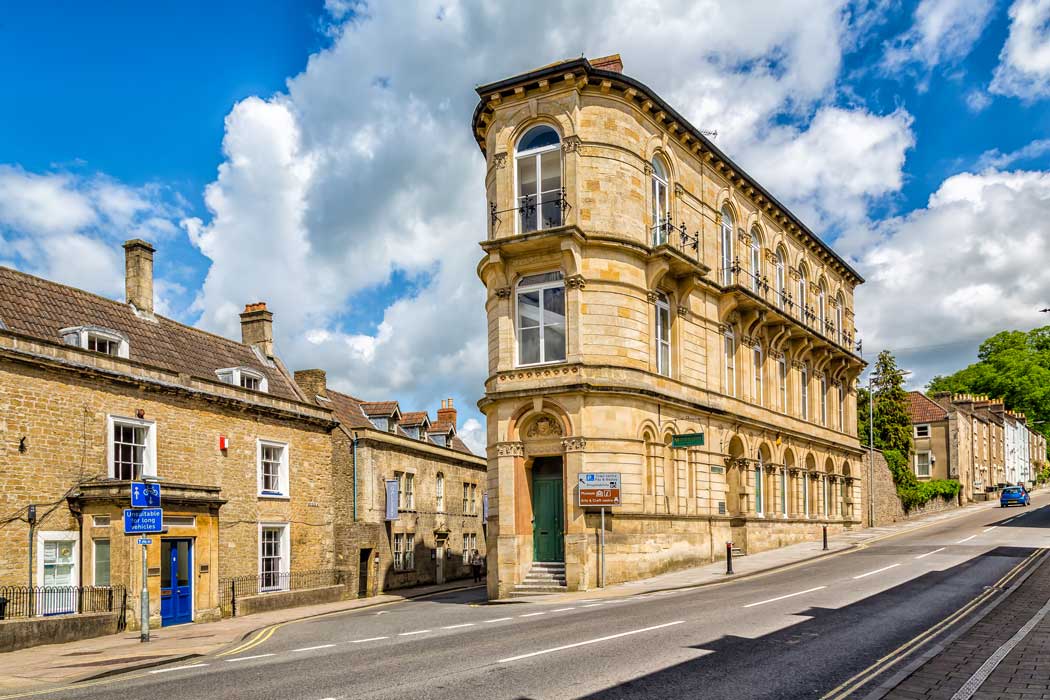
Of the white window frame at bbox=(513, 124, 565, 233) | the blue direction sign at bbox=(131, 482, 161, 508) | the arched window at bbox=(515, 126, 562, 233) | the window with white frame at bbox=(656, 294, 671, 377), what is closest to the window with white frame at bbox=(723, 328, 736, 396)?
the window with white frame at bbox=(656, 294, 671, 377)

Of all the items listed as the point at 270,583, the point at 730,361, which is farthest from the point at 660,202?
the point at 270,583

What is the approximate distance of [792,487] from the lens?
41.2 metres

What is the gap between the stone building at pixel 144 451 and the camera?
2300 centimetres

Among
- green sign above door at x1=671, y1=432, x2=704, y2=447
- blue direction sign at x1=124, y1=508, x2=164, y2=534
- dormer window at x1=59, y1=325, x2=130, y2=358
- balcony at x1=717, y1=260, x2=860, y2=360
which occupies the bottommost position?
blue direction sign at x1=124, y1=508, x2=164, y2=534

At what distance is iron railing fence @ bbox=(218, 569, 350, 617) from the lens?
1095 inches

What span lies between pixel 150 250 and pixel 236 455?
24.3 feet

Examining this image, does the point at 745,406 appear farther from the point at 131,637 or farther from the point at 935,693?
the point at 935,693

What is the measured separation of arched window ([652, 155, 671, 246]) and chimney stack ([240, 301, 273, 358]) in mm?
15842

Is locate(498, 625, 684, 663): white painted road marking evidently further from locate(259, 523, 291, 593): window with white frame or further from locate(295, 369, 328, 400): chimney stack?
locate(295, 369, 328, 400): chimney stack

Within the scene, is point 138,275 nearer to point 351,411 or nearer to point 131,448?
point 131,448

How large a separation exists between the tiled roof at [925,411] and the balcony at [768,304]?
2894cm

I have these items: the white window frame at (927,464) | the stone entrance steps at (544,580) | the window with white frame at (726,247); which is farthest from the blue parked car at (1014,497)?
the stone entrance steps at (544,580)

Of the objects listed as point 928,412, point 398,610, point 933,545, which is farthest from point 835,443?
point 928,412

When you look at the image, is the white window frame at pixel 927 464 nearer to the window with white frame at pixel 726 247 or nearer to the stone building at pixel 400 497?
the stone building at pixel 400 497
